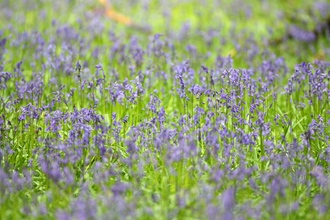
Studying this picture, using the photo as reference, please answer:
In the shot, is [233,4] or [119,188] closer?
[119,188]

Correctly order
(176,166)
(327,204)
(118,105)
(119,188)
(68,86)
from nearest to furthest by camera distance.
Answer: (119,188), (327,204), (176,166), (118,105), (68,86)

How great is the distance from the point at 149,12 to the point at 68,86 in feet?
20.0

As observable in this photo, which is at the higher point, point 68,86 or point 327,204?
point 68,86

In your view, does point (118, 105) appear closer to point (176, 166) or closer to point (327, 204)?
point (176, 166)

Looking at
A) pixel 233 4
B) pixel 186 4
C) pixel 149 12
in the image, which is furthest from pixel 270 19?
pixel 149 12

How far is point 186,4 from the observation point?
1134 centimetres

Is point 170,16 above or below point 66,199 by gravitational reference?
above

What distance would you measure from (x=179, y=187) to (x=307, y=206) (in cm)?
120

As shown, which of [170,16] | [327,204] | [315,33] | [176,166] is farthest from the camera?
[170,16]

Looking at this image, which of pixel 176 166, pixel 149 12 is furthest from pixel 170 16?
pixel 176 166

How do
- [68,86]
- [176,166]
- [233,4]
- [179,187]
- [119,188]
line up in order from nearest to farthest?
[119,188] < [179,187] < [176,166] < [68,86] < [233,4]

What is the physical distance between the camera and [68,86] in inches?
207

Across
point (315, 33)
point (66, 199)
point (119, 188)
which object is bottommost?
point (66, 199)

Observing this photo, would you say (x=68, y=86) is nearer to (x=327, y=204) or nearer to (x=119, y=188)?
(x=119, y=188)
